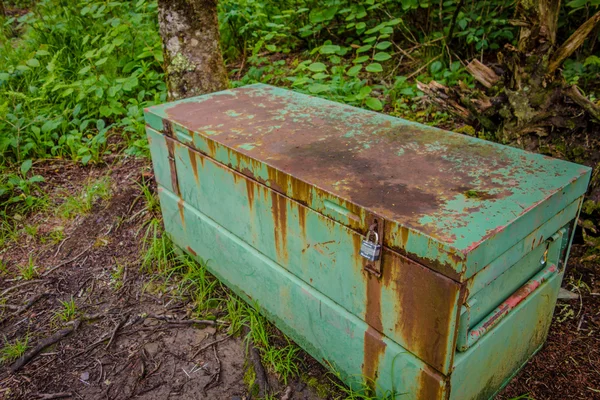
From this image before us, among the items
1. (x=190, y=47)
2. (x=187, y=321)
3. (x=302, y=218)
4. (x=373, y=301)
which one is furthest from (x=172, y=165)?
(x=373, y=301)

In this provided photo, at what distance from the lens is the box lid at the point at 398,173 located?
1397 millimetres

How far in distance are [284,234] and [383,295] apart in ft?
1.62

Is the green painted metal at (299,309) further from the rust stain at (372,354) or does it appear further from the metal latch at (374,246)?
the metal latch at (374,246)

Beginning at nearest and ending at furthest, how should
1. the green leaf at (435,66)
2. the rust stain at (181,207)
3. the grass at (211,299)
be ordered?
the grass at (211,299)
the rust stain at (181,207)
the green leaf at (435,66)

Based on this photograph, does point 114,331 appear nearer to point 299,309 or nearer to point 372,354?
point 299,309

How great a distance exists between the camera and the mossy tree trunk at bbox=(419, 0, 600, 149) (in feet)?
7.84

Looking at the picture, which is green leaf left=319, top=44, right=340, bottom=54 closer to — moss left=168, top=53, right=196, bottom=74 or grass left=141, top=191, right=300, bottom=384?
moss left=168, top=53, right=196, bottom=74

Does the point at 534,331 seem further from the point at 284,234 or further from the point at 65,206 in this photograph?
the point at 65,206

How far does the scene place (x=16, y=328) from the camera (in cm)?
258

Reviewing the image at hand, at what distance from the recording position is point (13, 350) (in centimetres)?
239

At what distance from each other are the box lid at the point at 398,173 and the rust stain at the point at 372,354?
38 centimetres

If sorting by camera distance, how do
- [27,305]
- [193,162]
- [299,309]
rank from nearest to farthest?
[299,309]
[193,162]
[27,305]

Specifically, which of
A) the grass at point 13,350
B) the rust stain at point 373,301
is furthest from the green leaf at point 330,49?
the grass at point 13,350

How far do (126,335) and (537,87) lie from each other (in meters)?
2.34
